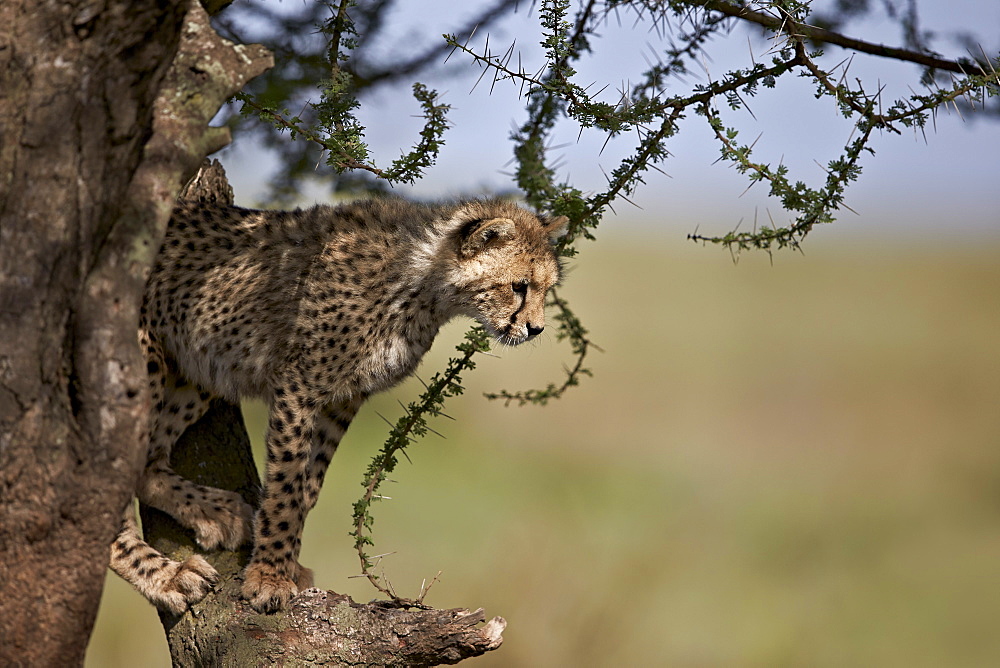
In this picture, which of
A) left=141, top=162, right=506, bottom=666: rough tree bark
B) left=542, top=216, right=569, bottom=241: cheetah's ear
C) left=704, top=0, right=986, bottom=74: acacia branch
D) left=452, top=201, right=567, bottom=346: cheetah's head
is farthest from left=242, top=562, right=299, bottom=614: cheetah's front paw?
left=704, top=0, right=986, bottom=74: acacia branch

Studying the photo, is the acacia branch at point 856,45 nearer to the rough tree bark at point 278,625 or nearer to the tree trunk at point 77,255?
the tree trunk at point 77,255

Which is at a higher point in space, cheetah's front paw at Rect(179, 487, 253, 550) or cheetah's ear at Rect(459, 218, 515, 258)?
cheetah's ear at Rect(459, 218, 515, 258)

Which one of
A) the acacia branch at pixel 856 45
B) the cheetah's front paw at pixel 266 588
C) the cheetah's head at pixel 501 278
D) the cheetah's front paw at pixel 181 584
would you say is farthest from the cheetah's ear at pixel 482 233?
the cheetah's front paw at pixel 181 584

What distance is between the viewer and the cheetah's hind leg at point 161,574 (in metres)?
3.11

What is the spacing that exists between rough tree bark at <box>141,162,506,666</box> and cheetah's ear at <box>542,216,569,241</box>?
1519 millimetres

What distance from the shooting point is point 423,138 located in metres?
2.73

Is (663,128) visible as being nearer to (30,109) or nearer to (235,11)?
(30,109)

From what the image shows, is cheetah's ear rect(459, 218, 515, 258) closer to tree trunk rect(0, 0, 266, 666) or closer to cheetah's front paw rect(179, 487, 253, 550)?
cheetah's front paw rect(179, 487, 253, 550)

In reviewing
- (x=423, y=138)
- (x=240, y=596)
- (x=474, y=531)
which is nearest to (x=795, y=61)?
(x=423, y=138)

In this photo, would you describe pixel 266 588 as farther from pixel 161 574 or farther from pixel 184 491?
pixel 184 491

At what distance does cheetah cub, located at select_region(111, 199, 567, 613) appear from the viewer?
11.1 ft

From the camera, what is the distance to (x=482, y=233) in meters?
3.56

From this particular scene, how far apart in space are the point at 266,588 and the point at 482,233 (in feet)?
4.87

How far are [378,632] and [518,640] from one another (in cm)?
321
